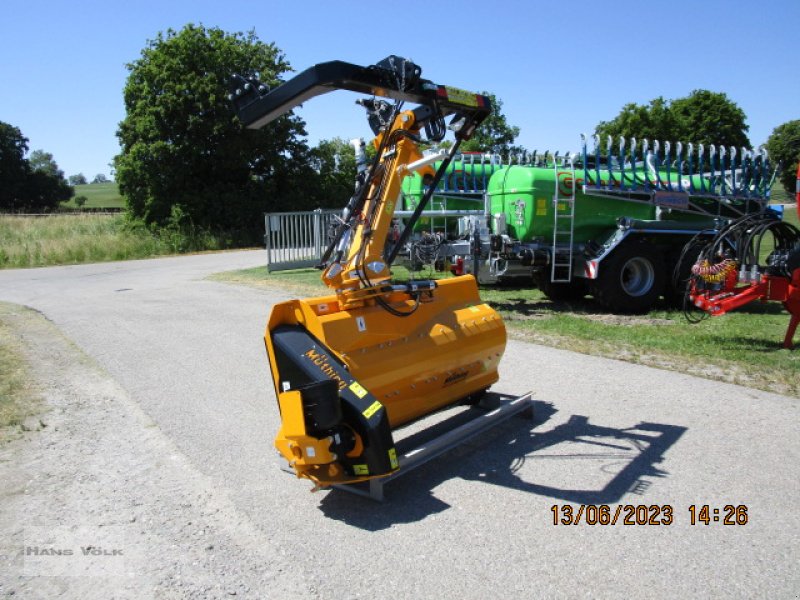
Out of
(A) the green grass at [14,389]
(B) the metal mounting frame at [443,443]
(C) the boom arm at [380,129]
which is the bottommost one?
(A) the green grass at [14,389]

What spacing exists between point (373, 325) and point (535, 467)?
1.49 meters

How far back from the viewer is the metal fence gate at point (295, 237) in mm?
17812

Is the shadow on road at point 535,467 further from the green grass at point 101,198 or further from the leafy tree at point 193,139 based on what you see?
the green grass at point 101,198

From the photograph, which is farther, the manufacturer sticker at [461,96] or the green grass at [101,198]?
the green grass at [101,198]

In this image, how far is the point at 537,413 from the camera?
547 cm

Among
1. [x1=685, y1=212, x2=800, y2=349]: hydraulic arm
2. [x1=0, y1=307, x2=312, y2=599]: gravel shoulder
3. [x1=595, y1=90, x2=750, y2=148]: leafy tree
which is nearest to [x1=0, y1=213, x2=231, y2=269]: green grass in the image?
[x1=0, y1=307, x2=312, y2=599]: gravel shoulder

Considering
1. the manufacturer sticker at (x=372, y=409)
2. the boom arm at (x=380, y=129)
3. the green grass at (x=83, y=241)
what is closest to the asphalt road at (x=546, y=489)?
the manufacturer sticker at (x=372, y=409)

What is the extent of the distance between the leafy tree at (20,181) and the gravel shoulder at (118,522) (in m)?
66.6

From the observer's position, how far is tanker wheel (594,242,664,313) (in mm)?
9945

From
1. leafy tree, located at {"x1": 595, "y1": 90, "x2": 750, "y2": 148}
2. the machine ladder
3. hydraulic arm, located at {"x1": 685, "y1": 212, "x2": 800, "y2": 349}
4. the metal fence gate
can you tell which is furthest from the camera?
leafy tree, located at {"x1": 595, "y1": 90, "x2": 750, "y2": 148}

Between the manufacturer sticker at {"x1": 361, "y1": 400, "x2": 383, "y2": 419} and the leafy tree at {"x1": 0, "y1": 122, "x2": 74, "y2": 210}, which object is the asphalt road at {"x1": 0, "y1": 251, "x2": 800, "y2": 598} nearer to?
the manufacturer sticker at {"x1": 361, "y1": 400, "x2": 383, "y2": 419}

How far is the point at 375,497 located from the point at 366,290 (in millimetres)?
1410

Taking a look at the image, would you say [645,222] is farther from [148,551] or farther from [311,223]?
[311,223]

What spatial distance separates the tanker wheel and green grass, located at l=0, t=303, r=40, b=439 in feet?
25.9
